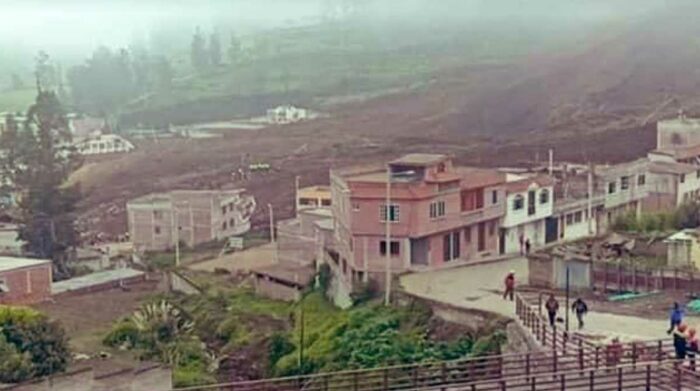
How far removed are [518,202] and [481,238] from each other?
1784 mm

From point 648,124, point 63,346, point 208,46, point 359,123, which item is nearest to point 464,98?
point 359,123

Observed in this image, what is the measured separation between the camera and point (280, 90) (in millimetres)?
112062

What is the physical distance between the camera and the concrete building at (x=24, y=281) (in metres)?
34.2

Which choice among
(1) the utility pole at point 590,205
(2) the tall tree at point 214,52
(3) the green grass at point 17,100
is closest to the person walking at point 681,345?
(1) the utility pole at point 590,205

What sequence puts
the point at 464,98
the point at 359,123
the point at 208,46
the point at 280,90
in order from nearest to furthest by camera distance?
the point at 359,123, the point at 464,98, the point at 280,90, the point at 208,46

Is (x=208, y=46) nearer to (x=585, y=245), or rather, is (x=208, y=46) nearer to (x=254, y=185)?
(x=254, y=185)

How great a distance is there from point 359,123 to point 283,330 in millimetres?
61483

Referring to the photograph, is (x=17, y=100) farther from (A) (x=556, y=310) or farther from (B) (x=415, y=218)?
(A) (x=556, y=310)

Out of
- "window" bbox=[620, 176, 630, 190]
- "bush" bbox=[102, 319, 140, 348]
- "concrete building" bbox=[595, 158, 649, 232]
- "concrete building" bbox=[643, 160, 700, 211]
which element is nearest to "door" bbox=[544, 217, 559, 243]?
"concrete building" bbox=[595, 158, 649, 232]

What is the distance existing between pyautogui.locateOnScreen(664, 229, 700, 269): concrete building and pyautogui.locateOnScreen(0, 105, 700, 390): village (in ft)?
0.11

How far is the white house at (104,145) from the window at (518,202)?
50702 millimetres

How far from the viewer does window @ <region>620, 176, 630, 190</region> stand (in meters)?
36.1

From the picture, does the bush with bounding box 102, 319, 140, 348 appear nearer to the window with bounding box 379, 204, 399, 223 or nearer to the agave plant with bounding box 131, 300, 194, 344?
the agave plant with bounding box 131, 300, 194, 344

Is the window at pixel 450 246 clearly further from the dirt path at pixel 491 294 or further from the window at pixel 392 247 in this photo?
the window at pixel 392 247
